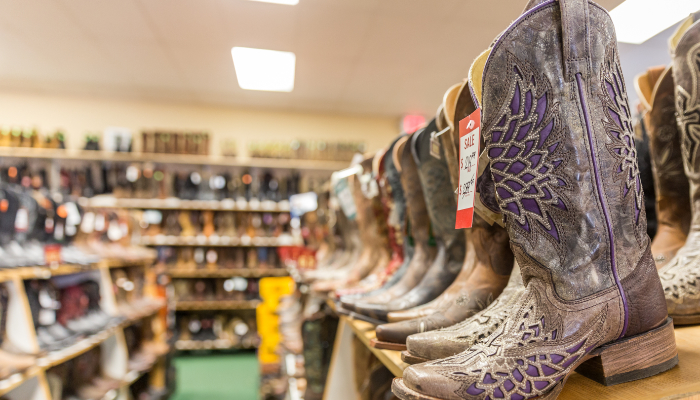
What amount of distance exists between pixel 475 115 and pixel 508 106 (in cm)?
10

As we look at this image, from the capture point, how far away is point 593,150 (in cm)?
61

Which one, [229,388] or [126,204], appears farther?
[126,204]

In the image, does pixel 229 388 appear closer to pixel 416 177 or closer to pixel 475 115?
pixel 416 177

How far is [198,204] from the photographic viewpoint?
6.00m

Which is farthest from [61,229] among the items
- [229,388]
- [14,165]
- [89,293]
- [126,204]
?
[14,165]

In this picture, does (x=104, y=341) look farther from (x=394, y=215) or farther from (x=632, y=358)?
(x=632, y=358)

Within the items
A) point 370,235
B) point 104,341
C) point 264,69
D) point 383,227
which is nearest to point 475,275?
point 383,227

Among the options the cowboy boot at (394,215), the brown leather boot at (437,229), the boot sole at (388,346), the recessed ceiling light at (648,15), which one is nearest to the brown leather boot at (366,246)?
the cowboy boot at (394,215)

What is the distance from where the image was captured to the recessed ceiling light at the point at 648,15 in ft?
2.85

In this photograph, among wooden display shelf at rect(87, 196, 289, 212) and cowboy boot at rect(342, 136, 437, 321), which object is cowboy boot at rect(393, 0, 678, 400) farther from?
wooden display shelf at rect(87, 196, 289, 212)

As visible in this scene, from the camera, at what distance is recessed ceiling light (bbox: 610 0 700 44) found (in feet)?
2.85

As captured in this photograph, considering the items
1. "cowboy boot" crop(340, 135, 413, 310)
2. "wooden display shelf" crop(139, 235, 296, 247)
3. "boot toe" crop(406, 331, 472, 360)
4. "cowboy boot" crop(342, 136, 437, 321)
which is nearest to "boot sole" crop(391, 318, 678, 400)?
"boot toe" crop(406, 331, 472, 360)

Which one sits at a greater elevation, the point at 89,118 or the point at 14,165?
the point at 89,118

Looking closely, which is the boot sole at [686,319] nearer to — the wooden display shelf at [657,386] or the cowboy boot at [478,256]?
the wooden display shelf at [657,386]
